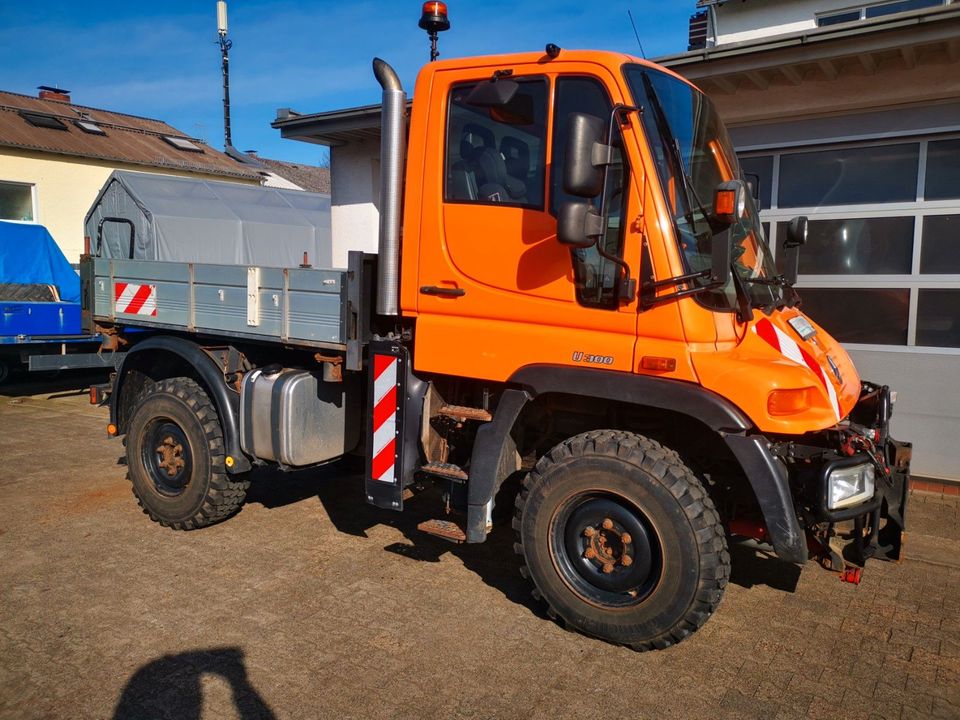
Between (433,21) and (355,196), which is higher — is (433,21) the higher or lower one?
the higher one

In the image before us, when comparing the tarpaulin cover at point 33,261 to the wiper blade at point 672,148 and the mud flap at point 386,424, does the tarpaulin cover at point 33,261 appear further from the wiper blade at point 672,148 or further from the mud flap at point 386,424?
the wiper blade at point 672,148

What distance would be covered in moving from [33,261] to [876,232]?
40.5ft

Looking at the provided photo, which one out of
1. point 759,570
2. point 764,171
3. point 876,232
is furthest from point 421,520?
point 876,232

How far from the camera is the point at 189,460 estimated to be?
530 cm

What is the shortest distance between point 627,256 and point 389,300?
141 cm

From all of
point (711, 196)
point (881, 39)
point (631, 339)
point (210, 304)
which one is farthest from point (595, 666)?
point (881, 39)

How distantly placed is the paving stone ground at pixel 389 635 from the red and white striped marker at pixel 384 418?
28.4 inches

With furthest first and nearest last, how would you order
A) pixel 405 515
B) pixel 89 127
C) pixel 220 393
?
pixel 89 127
pixel 405 515
pixel 220 393

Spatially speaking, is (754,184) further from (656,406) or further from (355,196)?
(355,196)

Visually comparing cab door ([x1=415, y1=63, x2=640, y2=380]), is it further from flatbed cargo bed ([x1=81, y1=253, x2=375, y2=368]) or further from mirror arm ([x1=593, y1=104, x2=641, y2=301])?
flatbed cargo bed ([x1=81, y1=253, x2=375, y2=368])

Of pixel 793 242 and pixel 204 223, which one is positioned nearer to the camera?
pixel 793 242

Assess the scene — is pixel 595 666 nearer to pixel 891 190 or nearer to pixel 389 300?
pixel 389 300

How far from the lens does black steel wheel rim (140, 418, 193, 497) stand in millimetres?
5363

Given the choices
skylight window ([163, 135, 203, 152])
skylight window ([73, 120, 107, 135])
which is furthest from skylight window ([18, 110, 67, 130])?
skylight window ([163, 135, 203, 152])
